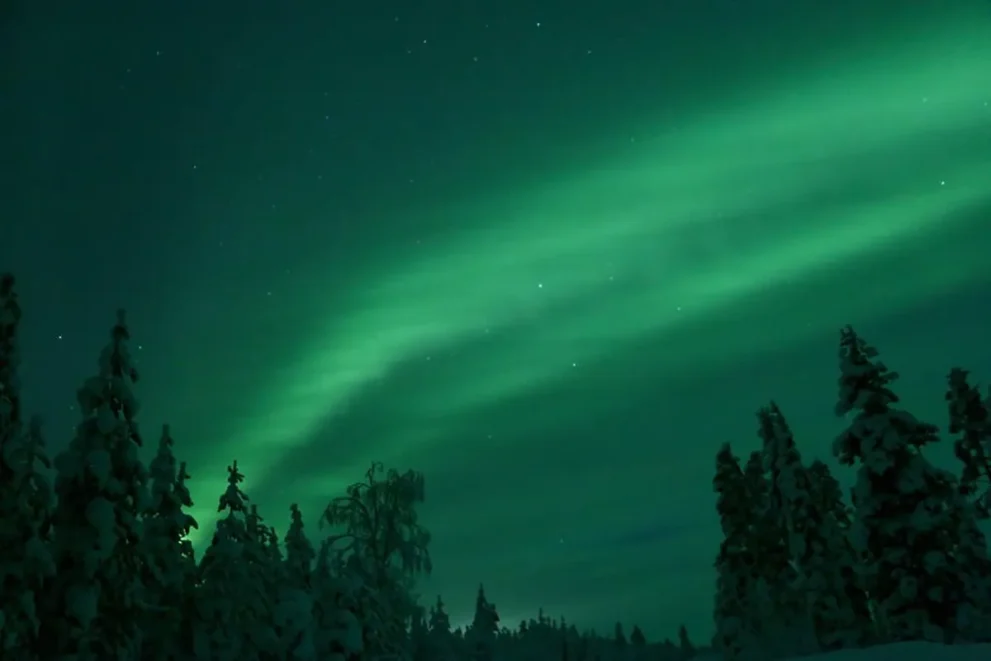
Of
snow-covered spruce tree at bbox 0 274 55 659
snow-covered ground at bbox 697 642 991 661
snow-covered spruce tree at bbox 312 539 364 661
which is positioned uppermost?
snow-covered spruce tree at bbox 0 274 55 659

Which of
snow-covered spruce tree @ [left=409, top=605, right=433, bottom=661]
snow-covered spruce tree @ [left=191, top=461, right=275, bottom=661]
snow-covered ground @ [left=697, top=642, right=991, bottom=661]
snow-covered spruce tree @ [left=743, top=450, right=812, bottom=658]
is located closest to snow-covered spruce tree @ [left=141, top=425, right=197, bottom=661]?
snow-covered spruce tree @ [left=191, top=461, right=275, bottom=661]

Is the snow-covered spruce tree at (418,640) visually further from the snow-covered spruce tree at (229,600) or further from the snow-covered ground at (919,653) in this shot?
the snow-covered ground at (919,653)

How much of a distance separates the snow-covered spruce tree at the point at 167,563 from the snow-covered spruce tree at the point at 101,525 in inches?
157

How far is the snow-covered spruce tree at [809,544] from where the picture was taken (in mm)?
40562

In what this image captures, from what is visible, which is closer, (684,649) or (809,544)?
(809,544)

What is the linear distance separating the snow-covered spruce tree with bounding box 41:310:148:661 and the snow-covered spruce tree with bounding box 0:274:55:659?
669 mm

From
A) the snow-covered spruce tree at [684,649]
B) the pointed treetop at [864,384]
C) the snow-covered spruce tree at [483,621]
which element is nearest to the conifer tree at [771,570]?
the pointed treetop at [864,384]

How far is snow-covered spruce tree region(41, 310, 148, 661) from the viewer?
87.0 ft

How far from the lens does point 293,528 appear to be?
124 feet

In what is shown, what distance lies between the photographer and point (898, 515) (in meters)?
30.7

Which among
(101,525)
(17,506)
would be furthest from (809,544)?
(17,506)

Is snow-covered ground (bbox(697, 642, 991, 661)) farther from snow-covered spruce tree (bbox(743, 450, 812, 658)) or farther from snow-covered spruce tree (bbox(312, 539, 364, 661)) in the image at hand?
snow-covered spruce tree (bbox(743, 450, 812, 658))

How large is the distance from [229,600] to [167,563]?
8.69 feet

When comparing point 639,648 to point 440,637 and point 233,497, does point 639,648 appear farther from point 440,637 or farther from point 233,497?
point 233,497
